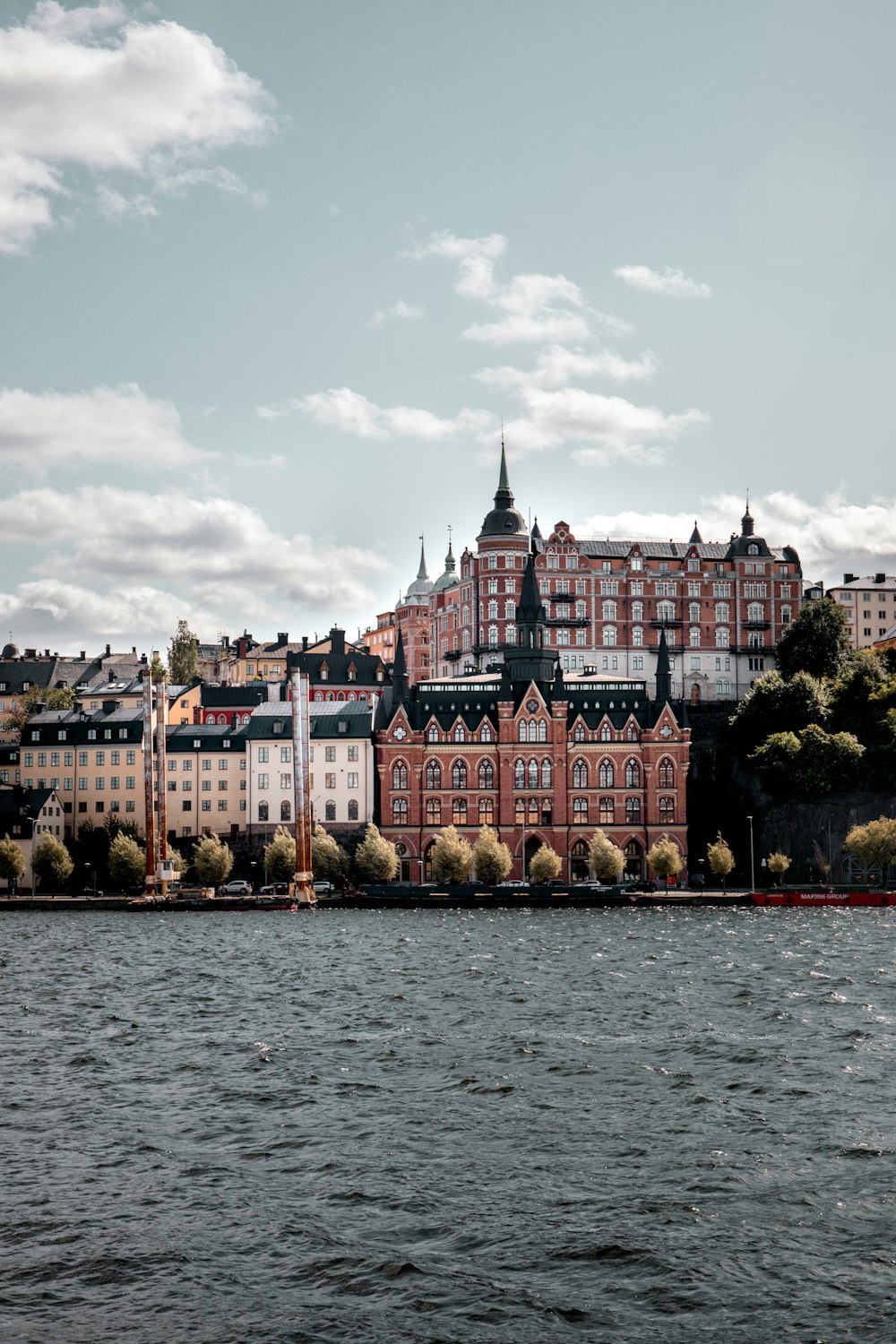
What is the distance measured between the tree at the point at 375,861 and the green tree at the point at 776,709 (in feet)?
128

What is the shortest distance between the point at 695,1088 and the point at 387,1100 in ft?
27.8

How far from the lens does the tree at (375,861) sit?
13688cm

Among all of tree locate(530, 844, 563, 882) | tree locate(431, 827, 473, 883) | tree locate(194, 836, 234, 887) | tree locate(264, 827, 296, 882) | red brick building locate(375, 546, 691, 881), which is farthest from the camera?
red brick building locate(375, 546, 691, 881)

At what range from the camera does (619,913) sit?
11906 centimetres

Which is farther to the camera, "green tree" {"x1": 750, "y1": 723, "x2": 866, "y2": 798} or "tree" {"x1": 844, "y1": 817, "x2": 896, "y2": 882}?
"green tree" {"x1": 750, "y1": 723, "x2": 866, "y2": 798}

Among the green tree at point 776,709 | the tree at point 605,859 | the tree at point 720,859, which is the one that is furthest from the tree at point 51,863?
the green tree at point 776,709

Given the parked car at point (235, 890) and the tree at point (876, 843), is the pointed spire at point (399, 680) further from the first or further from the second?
the tree at point (876, 843)

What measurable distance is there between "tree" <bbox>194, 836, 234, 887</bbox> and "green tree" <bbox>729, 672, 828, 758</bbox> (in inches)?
2088

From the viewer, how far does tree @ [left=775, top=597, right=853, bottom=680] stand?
6314 inches

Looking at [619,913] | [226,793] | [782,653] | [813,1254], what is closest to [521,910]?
[619,913]

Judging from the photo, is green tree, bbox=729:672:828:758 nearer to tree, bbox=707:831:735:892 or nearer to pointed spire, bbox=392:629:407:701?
tree, bbox=707:831:735:892

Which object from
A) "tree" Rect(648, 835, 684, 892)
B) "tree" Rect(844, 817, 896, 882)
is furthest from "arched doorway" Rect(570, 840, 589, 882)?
"tree" Rect(844, 817, 896, 882)

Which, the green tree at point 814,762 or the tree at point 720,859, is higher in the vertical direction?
the green tree at point 814,762

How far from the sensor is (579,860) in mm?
148250
